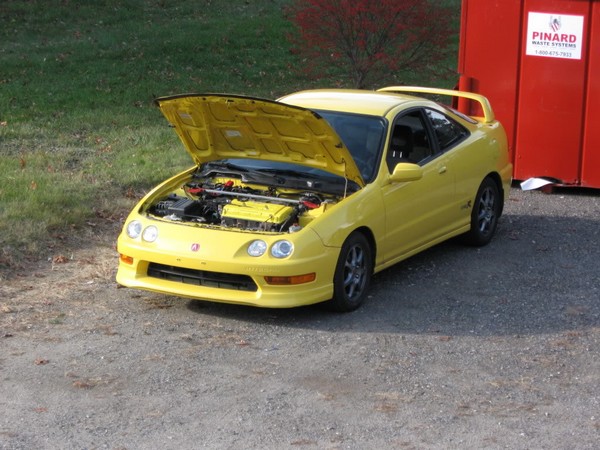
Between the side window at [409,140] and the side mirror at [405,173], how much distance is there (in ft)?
0.77

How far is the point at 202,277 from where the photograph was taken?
8.17m

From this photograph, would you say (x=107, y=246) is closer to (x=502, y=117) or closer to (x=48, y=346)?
(x=48, y=346)

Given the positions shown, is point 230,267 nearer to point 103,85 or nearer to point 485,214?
point 485,214

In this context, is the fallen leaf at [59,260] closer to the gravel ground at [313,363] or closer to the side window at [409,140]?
the gravel ground at [313,363]

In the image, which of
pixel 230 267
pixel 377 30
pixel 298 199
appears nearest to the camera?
pixel 230 267

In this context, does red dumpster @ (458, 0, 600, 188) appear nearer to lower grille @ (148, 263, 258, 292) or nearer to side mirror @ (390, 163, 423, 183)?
side mirror @ (390, 163, 423, 183)

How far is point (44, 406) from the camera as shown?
6.77 metres

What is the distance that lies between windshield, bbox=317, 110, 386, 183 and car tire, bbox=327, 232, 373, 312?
0.56 meters

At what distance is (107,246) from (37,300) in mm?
1597

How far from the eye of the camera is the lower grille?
8.10m

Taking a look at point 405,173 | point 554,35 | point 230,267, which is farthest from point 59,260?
point 554,35

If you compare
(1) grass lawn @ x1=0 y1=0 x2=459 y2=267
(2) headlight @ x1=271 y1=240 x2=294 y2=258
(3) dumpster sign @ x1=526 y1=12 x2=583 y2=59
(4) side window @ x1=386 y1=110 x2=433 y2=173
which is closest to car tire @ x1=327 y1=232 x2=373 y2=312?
(2) headlight @ x1=271 y1=240 x2=294 y2=258

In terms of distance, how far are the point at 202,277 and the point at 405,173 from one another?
1838 mm

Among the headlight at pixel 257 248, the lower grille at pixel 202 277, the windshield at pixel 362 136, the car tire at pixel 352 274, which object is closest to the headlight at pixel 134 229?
the lower grille at pixel 202 277
